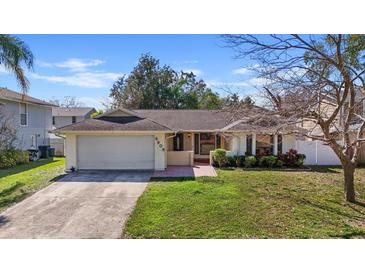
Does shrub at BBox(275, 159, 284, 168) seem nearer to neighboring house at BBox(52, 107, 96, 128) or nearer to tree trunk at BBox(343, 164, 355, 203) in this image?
tree trunk at BBox(343, 164, 355, 203)

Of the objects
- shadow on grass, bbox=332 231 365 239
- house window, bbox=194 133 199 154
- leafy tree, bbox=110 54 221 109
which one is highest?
leafy tree, bbox=110 54 221 109

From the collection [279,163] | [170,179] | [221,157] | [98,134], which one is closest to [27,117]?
[98,134]

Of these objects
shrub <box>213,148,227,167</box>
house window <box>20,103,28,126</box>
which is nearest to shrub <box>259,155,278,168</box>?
shrub <box>213,148,227,167</box>

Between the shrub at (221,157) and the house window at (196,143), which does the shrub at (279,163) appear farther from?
the house window at (196,143)

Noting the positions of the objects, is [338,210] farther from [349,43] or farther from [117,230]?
[117,230]

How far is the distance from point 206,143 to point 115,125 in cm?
790

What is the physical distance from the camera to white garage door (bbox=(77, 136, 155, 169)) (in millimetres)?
16078

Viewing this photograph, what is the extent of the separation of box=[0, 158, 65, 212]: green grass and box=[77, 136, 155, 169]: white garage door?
1.64 m

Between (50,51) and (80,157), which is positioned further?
(80,157)

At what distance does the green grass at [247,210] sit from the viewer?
286 inches

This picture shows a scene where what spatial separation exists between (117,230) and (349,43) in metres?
9.46
